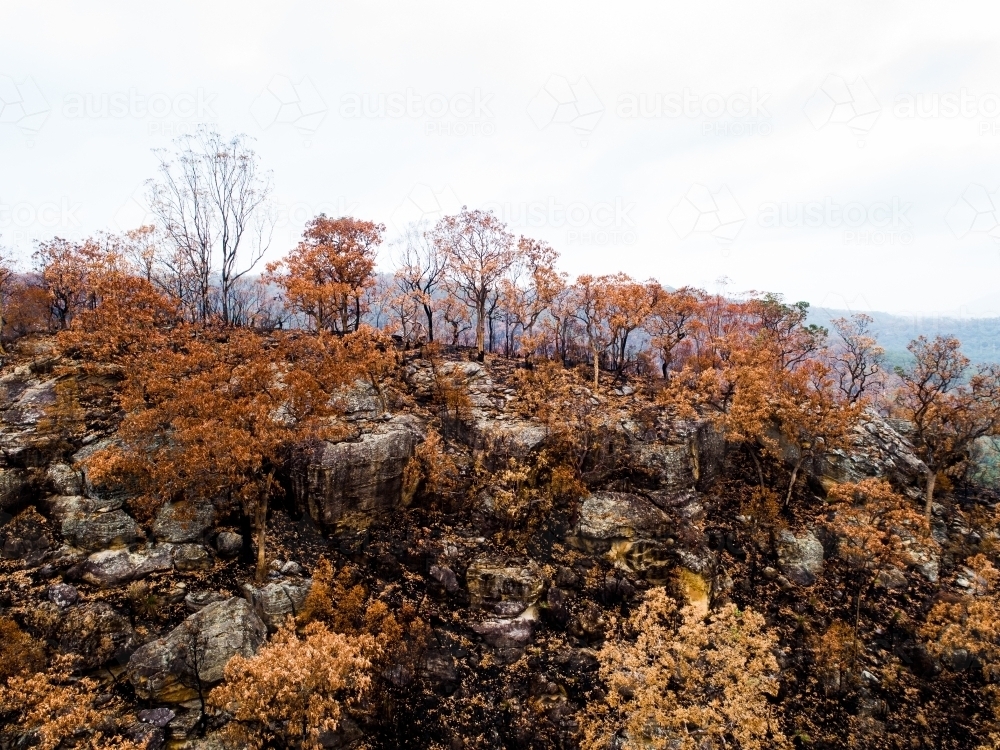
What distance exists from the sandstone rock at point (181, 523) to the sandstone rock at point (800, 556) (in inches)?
1610

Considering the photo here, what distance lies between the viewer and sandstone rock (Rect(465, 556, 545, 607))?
30.7m

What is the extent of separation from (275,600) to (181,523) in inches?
302

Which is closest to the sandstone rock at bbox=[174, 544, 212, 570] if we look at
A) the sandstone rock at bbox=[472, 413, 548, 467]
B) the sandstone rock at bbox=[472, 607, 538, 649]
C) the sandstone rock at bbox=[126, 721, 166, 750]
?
the sandstone rock at bbox=[126, 721, 166, 750]

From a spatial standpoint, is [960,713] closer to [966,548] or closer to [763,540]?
[763,540]

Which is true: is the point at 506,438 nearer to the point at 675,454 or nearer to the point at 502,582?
the point at 502,582

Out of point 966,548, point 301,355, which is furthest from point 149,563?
point 966,548

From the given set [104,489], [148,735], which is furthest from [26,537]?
[148,735]

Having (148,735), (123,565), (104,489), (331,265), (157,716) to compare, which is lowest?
(157,716)

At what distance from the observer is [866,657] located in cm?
2973

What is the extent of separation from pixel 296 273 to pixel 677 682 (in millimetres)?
44202

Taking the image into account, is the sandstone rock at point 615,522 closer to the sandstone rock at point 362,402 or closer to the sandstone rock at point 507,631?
the sandstone rock at point 507,631

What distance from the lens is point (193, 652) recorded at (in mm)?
23203

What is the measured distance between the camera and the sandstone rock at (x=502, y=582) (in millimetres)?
30703

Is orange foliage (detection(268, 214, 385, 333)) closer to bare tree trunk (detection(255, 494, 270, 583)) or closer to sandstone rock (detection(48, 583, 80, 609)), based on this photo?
bare tree trunk (detection(255, 494, 270, 583))
